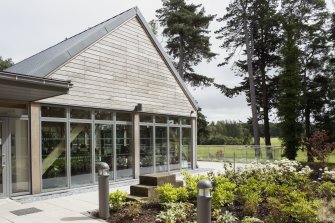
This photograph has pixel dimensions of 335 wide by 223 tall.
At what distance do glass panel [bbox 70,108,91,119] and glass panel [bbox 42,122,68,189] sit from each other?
49 centimetres

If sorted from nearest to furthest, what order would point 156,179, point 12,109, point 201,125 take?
point 156,179 → point 12,109 → point 201,125

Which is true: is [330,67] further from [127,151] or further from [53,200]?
[53,200]

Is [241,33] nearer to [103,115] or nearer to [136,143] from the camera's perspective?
[136,143]

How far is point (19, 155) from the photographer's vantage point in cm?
866

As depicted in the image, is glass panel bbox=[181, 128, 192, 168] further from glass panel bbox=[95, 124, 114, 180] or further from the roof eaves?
glass panel bbox=[95, 124, 114, 180]

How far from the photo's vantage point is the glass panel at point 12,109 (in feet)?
27.6

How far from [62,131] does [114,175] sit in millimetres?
2824

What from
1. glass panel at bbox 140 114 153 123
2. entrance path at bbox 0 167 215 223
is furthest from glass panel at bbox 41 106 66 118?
glass panel at bbox 140 114 153 123

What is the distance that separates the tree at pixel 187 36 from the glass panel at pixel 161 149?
1617cm

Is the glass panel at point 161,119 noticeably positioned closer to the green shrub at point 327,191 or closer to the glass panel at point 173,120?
the glass panel at point 173,120

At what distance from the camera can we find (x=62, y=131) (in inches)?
375

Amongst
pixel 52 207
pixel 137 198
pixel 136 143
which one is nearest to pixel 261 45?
pixel 136 143

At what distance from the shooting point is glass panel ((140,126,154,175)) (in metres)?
12.5

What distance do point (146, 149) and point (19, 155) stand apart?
210 inches
